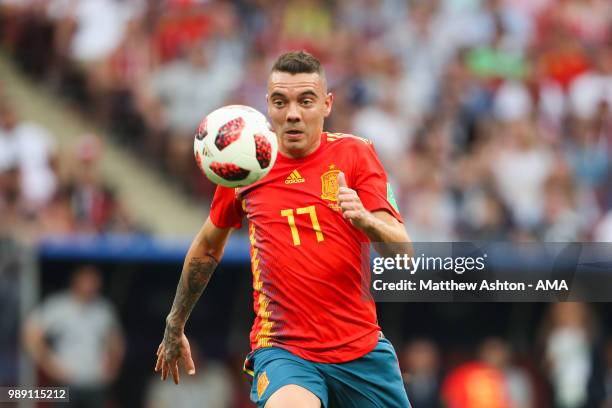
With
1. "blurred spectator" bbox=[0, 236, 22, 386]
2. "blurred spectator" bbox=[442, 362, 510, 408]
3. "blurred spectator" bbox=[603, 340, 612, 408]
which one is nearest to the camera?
"blurred spectator" bbox=[603, 340, 612, 408]

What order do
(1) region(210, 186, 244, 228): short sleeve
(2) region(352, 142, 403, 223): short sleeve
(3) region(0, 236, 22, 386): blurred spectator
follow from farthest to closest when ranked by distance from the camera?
(3) region(0, 236, 22, 386): blurred spectator
(1) region(210, 186, 244, 228): short sleeve
(2) region(352, 142, 403, 223): short sleeve

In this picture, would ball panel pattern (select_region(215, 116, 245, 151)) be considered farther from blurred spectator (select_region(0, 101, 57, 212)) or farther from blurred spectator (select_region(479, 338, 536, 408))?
blurred spectator (select_region(0, 101, 57, 212))

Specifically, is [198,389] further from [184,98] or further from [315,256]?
[315,256]

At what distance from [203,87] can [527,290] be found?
755 cm

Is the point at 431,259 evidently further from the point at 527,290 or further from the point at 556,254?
the point at 556,254

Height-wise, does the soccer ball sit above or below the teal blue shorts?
above

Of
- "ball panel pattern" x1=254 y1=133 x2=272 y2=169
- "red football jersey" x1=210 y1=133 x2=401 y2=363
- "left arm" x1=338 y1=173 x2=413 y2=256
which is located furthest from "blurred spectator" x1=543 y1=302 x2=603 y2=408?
"ball panel pattern" x1=254 y1=133 x2=272 y2=169

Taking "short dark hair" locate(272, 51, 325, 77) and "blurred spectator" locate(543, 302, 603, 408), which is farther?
"blurred spectator" locate(543, 302, 603, 408)

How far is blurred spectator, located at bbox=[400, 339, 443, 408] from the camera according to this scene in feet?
42.4

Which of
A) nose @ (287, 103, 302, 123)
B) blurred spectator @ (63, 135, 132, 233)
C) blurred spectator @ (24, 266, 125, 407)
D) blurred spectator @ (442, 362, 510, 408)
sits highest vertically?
nose @ (287, 103, 302, 123)

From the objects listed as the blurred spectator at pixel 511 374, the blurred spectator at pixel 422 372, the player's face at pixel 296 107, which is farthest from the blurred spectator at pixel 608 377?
the player's face at pixel 296 107

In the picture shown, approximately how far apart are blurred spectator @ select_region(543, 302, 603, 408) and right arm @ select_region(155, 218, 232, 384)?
5904mm

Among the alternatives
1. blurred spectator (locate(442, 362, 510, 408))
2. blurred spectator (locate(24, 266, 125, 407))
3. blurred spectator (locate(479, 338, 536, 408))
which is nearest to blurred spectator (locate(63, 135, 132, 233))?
blurred spectator (locate(24, 266, 125, 407))

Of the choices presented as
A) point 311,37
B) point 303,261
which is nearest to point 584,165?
point 311,37
